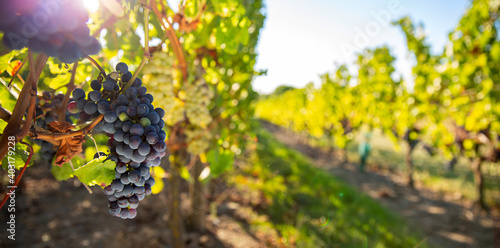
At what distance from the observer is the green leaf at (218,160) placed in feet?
7.00

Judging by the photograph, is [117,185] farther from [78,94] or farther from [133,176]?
[78,94]

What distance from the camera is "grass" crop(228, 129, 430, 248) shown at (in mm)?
4215

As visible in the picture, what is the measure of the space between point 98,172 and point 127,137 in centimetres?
13

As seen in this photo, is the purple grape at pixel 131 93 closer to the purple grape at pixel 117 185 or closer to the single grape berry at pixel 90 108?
the single grape berry at pixel 90 108

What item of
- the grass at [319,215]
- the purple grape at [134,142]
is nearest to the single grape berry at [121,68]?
the purple grape at [134,142]


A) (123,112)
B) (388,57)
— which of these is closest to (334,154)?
(388,57)

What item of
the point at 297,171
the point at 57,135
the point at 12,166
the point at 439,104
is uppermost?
the point at 439,104

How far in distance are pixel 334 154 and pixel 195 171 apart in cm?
1244

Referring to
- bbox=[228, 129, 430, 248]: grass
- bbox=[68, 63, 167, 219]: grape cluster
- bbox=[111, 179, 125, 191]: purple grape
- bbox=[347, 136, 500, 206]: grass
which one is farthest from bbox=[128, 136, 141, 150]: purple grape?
bbox=[347, 136, 500, 206]: grass

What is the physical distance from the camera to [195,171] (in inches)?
136

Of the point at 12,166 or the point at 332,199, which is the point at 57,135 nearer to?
the point at 12,166

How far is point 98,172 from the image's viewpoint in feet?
2.40

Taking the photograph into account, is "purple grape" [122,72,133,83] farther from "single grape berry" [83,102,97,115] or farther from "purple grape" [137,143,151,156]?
"purple grape" [137,143,151,156]

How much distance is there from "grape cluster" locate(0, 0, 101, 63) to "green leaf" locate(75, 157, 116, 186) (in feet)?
0.94
